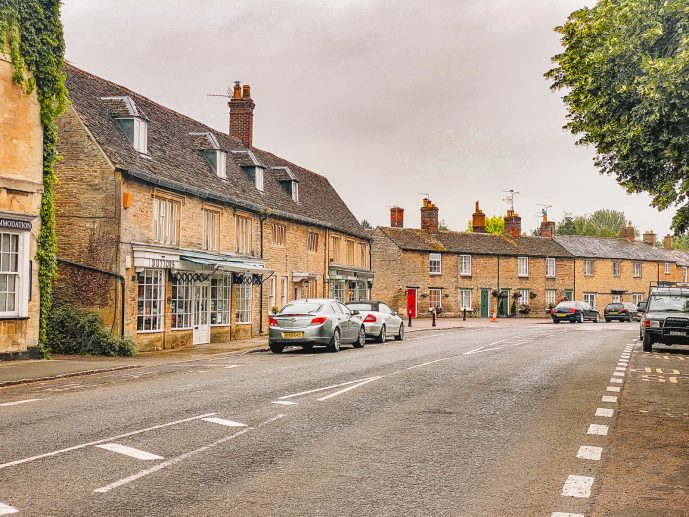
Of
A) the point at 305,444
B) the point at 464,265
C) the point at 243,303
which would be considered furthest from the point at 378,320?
the point at 464,265

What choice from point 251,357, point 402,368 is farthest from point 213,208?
point 402,368

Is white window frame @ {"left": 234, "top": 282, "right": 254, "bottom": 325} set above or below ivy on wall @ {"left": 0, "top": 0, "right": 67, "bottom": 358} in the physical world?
below

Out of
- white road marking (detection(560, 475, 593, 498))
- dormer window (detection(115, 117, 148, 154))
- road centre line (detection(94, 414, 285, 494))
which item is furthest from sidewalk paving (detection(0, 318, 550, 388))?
white road marking (detection(560, 475, 593, 498))

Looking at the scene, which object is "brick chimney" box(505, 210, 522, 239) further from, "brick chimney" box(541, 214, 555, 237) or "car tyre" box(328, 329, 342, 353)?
"car tyre" box(328, 329, 342, 353)

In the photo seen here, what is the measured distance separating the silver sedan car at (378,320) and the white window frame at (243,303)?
13.9ft

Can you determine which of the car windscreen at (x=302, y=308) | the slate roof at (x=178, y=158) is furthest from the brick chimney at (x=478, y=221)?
the car windscreen at (x=302, y=308)

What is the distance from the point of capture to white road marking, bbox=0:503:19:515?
18.7 ft

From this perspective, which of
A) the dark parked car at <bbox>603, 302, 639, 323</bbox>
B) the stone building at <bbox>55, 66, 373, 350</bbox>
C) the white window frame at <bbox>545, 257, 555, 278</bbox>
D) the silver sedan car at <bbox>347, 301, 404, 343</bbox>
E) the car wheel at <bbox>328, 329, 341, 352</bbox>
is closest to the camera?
the stone building at <bbox>55, 66, 373, 350</bbox>

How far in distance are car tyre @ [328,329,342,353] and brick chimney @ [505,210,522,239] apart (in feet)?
162

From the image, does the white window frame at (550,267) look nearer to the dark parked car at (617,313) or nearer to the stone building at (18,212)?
the dark parked car at (617,313)

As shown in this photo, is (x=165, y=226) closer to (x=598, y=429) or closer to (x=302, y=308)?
(x=302, y=308)

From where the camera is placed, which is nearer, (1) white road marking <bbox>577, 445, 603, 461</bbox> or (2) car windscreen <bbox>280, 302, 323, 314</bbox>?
(1) white road marking <bbox>577, 445, 603, 461</bbox>

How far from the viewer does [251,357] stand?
846 inches

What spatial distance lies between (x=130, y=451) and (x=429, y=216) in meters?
60.4
